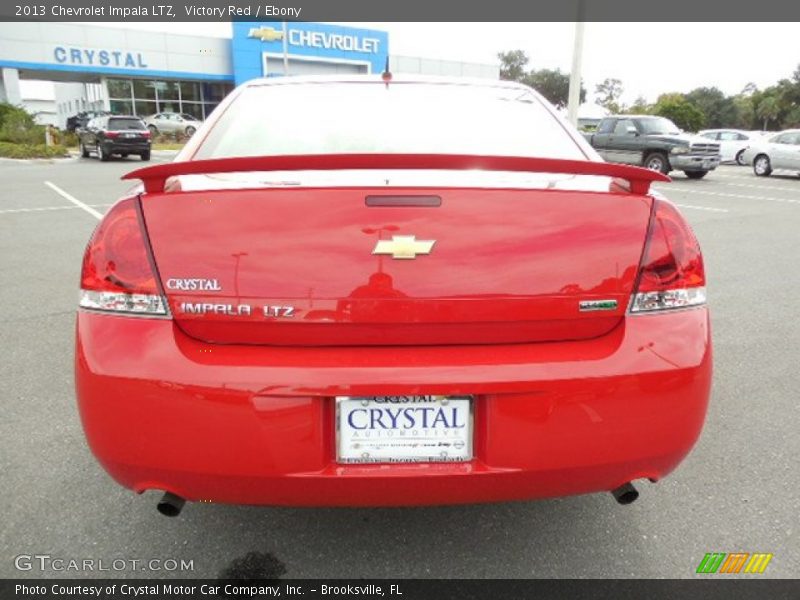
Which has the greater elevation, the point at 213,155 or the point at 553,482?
the point at 213,155

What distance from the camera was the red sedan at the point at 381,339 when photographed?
159 cm

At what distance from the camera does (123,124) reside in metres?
22.7

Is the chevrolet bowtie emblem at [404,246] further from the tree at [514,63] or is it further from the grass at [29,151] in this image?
the tree at [514,63]

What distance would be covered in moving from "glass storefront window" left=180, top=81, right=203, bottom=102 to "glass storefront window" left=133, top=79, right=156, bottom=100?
1852mm

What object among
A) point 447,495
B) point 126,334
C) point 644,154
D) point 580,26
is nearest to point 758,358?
point 447,495

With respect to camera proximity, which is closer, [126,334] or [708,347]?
[126,334]

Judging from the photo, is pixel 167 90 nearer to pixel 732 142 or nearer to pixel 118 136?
pixel 118 136

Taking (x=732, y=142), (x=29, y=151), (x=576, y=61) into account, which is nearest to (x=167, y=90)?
(x=29, y=151)

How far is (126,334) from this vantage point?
165 cm

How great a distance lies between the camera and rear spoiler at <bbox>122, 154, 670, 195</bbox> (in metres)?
1.69

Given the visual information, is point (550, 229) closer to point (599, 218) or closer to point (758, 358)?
point (599, 218)

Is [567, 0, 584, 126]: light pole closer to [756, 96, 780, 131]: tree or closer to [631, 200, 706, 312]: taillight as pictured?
[631, 200, 706, 312]: taillight

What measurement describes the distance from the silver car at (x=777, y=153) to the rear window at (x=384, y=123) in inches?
786

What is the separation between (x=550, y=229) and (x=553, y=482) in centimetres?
69
